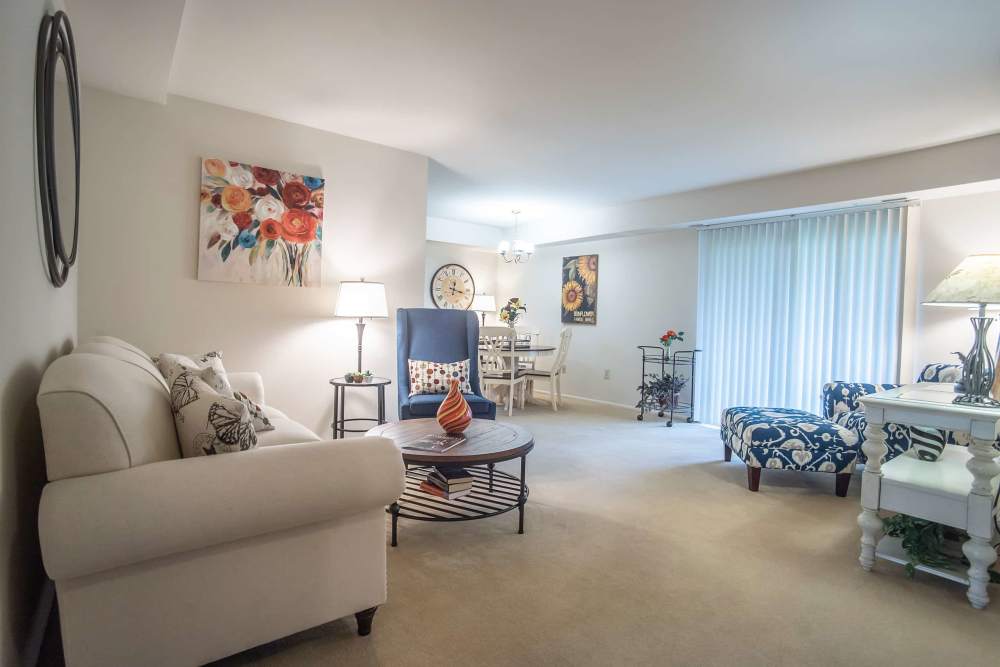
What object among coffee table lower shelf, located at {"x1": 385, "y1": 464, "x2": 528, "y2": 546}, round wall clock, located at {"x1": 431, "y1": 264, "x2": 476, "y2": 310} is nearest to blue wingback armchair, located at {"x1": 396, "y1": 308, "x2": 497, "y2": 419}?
coffee table lower shelf, located at {"x1": 385, "y1": 464, "x2": 528, "y2": 546}

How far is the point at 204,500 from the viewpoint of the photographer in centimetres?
136

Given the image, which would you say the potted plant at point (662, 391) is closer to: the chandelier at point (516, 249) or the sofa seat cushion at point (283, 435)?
the chandelier at point (516, 249)

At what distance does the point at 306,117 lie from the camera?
3.59m

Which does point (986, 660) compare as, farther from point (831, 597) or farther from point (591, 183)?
point (591, 183)

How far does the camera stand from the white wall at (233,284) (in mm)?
3037

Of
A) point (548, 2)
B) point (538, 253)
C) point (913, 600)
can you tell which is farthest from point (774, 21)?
point (538, 253)

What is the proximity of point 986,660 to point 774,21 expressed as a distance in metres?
2.53

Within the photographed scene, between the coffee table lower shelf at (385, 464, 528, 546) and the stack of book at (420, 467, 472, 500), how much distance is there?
81 mm

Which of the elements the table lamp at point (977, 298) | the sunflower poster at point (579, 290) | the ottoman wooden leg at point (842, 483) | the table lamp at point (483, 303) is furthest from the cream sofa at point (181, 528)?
the table lamp at point (483, 303)

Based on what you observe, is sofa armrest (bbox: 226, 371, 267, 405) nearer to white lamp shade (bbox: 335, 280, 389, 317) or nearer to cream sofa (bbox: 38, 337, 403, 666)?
white lamp shade (bbox: 335, 280, 389, 317)

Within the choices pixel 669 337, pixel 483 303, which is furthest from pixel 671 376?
pixel 483 303

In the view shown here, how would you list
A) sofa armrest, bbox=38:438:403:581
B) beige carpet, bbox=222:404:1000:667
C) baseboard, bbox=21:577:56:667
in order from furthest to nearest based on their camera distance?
1. beige carpet, bbox=222:404:1000:667
2. baseboard, bbox=21:577:56:667
3. sofa armrest, bbox=38:438:403:581

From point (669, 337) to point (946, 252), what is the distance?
2361 mm

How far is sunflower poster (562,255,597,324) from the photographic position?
688 cm
